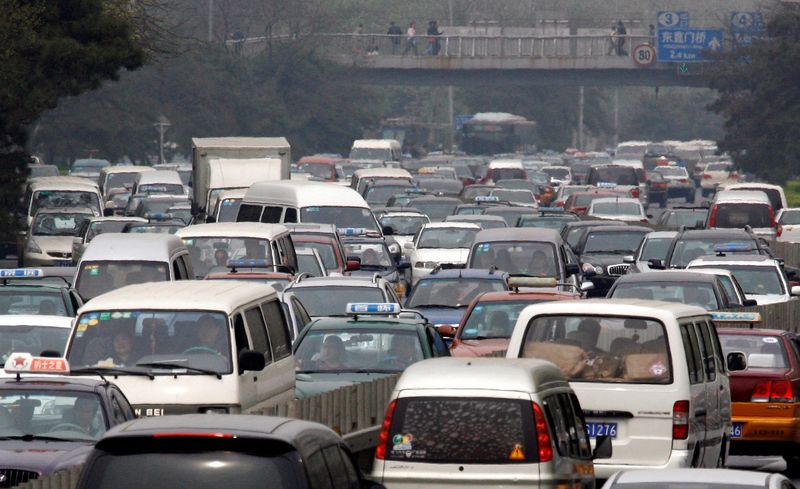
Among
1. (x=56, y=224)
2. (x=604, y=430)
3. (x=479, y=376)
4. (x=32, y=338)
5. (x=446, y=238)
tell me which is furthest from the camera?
(x=56, y=224)

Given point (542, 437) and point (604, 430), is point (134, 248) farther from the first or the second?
point (542, 437)

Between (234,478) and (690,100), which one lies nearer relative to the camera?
(234,478)

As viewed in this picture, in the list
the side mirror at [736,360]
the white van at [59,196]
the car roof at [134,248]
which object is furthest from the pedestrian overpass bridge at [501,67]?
the side mirror at [736,360]

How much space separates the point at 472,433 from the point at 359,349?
5.58 meters

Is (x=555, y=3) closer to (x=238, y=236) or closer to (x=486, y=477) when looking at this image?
(x=238, y=236)

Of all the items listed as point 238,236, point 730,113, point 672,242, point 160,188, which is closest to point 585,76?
point 730,113

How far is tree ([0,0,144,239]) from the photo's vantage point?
34.2 meters

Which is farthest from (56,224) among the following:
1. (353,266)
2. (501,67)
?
(501,67)

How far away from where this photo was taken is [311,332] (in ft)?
53.5

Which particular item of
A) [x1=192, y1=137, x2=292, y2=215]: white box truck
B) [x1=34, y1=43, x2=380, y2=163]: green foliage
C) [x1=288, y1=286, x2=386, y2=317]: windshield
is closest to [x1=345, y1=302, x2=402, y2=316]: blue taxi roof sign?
[x1=288, y1=286, x2=386, y2=317]: windshield

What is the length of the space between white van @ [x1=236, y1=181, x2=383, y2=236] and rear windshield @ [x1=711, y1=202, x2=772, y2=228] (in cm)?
875

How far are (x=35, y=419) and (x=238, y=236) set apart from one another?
41.5 feet

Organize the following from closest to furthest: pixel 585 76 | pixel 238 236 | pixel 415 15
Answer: pixel 238 236 < pixel 585 76 < pixel 415 15

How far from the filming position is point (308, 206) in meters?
32.0
